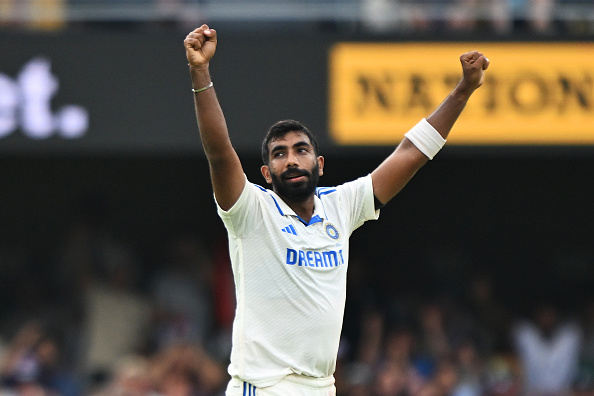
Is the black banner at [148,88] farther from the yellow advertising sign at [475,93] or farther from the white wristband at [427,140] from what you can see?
the white wristband at [427,140]

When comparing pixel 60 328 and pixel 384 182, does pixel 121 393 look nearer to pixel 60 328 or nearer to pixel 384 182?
pixel 60 328

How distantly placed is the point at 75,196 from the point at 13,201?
2.60 feet

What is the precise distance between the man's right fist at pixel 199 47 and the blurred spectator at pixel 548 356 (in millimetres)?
6918

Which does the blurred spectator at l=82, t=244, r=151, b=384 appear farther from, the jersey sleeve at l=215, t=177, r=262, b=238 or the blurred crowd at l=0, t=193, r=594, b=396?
the jersey sleeve at l=215, t=177, r=262, b=238

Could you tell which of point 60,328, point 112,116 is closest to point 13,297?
→ point 60,328

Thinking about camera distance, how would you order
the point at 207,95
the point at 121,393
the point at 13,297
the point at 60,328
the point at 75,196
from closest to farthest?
the point at 207,95, the point at 121,393, the point at 60,328, the point at 13,297, the point at 75,196

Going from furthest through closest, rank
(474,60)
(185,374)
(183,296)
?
(183,296), (185,374), (474,60)

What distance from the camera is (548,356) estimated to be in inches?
411

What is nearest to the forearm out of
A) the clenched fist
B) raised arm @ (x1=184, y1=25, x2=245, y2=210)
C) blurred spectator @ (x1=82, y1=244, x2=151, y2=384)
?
raised arm @ (x1=184, y1=25, x2=245, y2=210)

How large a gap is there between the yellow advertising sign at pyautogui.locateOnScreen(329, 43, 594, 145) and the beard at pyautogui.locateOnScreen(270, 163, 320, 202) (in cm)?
511

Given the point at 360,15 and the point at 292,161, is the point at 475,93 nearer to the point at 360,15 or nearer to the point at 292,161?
the point at 360,15

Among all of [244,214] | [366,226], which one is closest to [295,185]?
[244,214]

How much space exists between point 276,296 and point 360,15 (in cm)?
604

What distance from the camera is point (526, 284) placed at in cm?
1255
